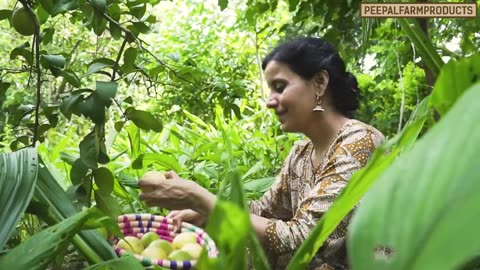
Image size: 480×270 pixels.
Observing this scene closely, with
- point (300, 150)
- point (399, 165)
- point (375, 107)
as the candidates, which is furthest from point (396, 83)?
point (399, 165)

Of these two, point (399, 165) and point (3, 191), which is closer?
point (399, 165)

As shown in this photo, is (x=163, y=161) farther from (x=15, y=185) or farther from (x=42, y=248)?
(x=42, y=248)

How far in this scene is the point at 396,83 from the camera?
8.05 ft

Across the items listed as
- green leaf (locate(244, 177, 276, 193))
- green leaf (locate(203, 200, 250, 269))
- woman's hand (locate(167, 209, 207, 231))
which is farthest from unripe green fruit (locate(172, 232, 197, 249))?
green leaf (locate(203, 200, 250, 269))

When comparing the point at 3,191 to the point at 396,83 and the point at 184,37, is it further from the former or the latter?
the point at 184,37

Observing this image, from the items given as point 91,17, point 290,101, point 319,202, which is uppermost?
point 91,17

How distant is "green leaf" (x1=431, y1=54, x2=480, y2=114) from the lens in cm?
41

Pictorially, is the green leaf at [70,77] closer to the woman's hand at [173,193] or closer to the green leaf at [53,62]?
the green leaf at [53,62]

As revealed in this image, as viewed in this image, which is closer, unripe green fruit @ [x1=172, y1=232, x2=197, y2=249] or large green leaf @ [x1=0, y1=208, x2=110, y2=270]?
large green leaf @ [x1=0, y1=208, x2=110, y2=270]

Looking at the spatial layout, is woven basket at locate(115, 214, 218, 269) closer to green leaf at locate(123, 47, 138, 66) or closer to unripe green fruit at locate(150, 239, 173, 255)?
unripe green fruit at locate(150, 239, 173, 255)

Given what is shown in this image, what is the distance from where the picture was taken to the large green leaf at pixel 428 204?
0.21 meters

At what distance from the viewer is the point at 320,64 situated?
4.19 feet

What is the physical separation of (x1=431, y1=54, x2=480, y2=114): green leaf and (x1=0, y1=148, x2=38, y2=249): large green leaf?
16.8 inches

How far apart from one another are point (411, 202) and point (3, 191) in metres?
0.53
